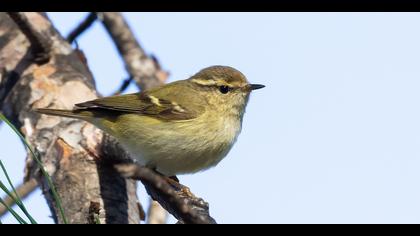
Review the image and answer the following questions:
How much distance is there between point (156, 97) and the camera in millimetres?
5102

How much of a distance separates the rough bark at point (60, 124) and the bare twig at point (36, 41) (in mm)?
12

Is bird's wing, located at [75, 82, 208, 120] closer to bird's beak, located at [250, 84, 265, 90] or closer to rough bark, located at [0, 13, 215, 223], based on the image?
rough bark, located at [0, 13, 215, 223]

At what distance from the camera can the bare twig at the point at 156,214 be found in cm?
467

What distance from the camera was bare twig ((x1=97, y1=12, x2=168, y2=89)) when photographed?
5805 millimetres

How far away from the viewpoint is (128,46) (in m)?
5.86

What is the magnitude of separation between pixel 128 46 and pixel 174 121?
1.37m

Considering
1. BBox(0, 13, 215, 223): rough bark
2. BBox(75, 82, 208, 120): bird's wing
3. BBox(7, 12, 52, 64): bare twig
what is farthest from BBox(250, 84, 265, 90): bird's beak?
BBox(7, 12, 52, 64): bare twig

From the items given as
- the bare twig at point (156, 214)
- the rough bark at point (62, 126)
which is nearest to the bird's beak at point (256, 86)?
the rough bark at point (62, 126)

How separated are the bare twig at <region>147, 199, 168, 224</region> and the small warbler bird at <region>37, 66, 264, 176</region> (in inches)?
11.4

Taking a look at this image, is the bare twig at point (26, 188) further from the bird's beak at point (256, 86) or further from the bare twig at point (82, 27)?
the bird's beak at point (256, 86)

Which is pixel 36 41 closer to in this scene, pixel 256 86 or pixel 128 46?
pixel 128 46
